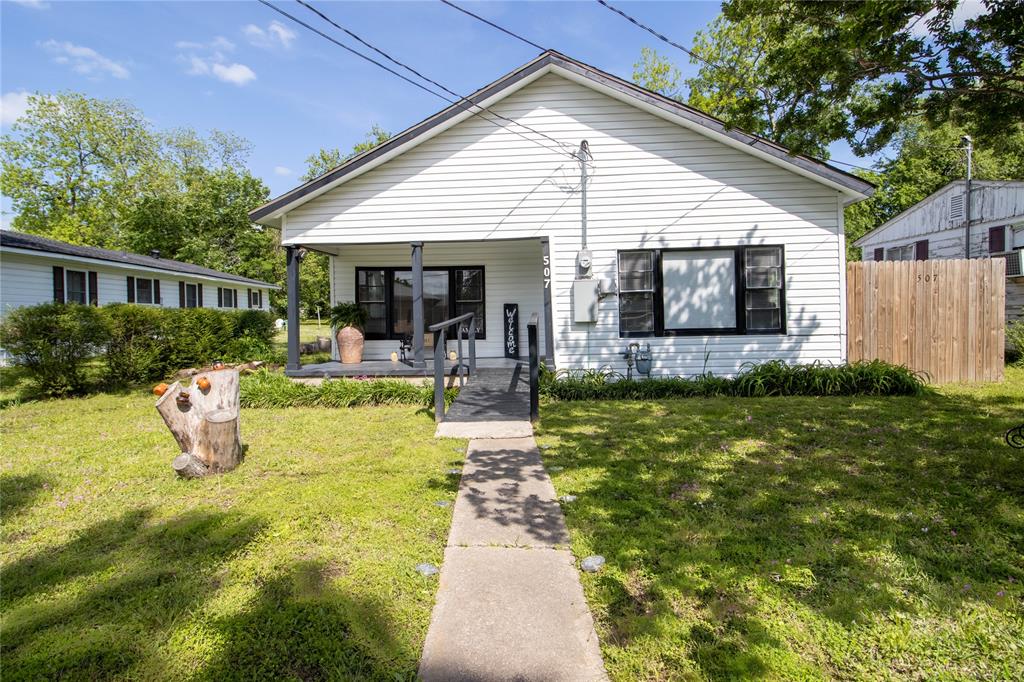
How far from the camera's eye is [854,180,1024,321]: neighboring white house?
13.3m

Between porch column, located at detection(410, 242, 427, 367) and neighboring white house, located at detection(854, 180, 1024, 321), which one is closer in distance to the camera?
porch column, located at detection(410, 242, 427, 367)

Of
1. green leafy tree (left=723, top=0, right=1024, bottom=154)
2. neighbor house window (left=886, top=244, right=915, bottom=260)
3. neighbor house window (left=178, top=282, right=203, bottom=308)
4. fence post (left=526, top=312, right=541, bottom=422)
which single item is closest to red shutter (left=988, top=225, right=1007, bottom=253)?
neighbor house window (left=886, top=244, right=915, bottom=260)

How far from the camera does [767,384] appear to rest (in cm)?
873

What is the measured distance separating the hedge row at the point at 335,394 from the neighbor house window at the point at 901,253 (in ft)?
58.5

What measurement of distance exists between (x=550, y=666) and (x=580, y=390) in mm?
6631

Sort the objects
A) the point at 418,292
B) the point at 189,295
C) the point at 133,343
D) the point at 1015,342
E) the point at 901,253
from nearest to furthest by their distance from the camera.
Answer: the point at 418,292 < the point at 133,343 < the point at 1015,342 < the point at 901,253 < the point at 189,295

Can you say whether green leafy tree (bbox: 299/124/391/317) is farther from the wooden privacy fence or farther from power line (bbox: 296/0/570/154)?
the wooden privacy fence

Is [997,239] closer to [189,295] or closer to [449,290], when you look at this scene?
[449,290]

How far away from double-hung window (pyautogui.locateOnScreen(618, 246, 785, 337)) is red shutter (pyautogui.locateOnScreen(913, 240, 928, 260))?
11691 mm

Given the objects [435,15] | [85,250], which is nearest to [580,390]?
[435,15]

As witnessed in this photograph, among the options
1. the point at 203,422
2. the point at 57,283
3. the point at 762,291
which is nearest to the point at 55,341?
the point at 203,422

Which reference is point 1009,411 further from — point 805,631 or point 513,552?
point 513,552

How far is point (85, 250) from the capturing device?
18016 mm

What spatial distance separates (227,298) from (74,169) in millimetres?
19300
